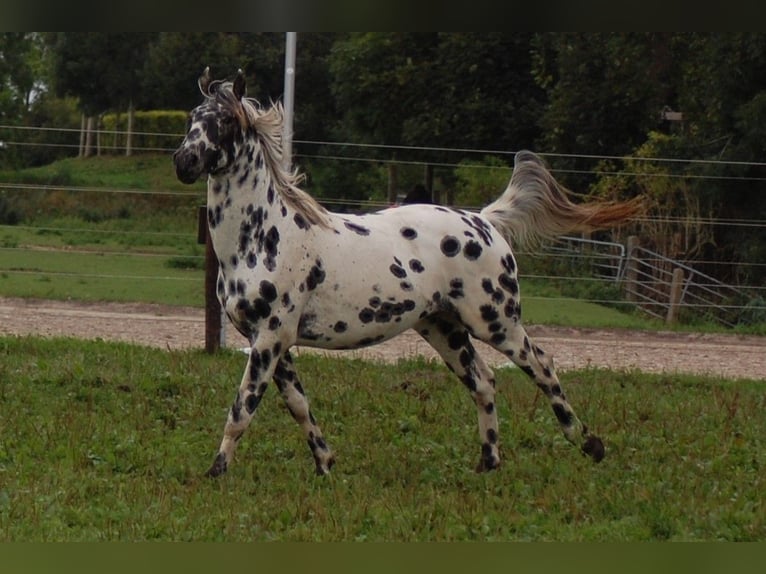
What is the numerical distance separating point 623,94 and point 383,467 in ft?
53.9

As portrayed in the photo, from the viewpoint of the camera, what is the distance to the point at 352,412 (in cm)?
833

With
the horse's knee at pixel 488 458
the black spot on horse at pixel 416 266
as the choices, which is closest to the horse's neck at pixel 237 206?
the black spot on horse at pixel 416 266

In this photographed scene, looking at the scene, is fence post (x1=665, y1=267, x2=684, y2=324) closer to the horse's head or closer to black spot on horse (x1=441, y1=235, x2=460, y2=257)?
black spot on horse (x1=441, y1=235, x2=460, y2=257)

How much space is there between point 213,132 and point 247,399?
141cm

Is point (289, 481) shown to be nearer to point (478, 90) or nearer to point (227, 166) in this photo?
point (227, 166)

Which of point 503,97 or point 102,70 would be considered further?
point 102,70

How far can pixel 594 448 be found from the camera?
713cm

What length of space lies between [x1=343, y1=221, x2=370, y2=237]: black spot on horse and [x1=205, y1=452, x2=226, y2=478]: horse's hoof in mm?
1415

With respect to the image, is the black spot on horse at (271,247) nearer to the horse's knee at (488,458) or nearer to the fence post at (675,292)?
the horse's knee at (488,458)

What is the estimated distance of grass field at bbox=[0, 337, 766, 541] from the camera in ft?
18.0

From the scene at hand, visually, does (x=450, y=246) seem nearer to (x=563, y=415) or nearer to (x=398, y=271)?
(x=398, y=271)

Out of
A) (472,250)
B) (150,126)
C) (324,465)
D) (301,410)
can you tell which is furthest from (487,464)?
(150,126)

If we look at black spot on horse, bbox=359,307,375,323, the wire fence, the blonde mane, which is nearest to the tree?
the wire fence

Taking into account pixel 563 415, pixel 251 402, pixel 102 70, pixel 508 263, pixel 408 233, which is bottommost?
pixel 563 415
